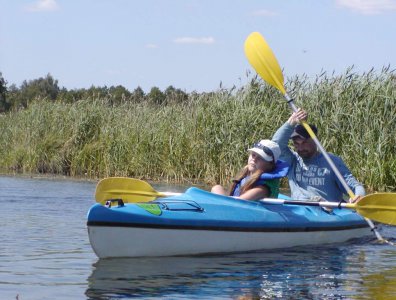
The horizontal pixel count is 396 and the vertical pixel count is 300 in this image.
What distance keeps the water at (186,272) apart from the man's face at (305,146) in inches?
36.3

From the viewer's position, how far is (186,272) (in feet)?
23.4

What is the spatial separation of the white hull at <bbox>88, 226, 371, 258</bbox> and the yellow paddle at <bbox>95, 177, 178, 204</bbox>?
1.29 metres

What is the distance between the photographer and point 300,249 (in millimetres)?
8422

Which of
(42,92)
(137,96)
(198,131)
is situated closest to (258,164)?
(198,131)

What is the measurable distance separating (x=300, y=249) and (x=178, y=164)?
7.43m

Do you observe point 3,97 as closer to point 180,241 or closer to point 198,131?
point 198,131

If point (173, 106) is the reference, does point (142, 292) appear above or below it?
below

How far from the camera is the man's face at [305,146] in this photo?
8.94 meters

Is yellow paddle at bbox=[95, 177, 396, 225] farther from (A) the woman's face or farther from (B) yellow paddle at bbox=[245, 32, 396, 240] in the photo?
(B) yellow paddle at bbox=[245, 32, 396, 240]

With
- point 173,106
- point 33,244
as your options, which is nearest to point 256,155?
point 33,244


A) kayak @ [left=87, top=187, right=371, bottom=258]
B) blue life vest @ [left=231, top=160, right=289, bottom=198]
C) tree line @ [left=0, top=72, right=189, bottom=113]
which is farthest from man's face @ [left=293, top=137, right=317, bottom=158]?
tree line @ [left=0, top=72, right=189, bottom=113]

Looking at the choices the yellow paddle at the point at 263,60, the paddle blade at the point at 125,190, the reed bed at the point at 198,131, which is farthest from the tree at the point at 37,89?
the paddle blade at the point at 125,190

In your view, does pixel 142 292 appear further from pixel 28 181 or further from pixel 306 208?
pixel 28 181

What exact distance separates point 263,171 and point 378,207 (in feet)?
3.77
